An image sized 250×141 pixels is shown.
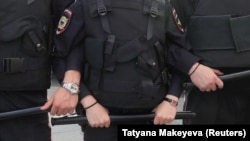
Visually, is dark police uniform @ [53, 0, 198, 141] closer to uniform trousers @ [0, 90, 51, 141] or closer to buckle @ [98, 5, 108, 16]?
buckle @ [98, 5, 108, 16]

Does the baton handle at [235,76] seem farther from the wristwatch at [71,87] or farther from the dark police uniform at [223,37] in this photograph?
the wristwatch at [71,87]

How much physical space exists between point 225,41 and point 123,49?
59cm

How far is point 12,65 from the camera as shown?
206cm

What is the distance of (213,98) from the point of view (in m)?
2.31

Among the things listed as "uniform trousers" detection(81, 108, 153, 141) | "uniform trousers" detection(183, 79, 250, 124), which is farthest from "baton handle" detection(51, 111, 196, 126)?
"uniform trousers" detection(183, 79, 250, 124)

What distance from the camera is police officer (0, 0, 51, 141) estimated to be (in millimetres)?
2047

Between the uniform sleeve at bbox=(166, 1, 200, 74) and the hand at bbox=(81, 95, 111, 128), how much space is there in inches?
17.0

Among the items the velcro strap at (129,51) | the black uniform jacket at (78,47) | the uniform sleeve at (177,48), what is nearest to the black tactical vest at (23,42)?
the black uniform jacket at (78,47)

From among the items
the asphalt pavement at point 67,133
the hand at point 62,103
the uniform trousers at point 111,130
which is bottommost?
the asphalt pavement at point 67,133

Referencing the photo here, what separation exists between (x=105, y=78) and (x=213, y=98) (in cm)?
69

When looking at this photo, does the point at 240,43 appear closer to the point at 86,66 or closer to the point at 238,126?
the point at 238,126

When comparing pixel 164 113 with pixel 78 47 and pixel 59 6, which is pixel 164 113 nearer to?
pixel 78 47

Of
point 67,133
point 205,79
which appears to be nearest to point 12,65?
point 205,79

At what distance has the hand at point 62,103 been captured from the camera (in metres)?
1.94
